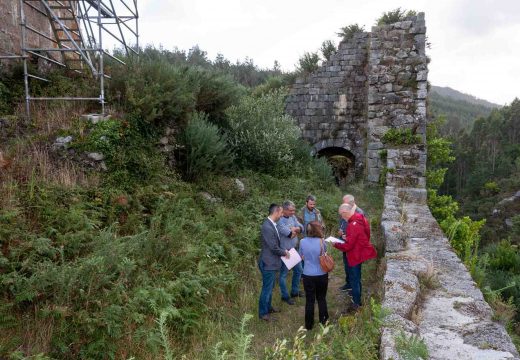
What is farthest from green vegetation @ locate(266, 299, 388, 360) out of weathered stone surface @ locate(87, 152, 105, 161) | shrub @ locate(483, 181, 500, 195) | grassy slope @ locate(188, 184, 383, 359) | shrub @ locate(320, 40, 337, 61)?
shrub @ locate(483, 181, 500, 195)

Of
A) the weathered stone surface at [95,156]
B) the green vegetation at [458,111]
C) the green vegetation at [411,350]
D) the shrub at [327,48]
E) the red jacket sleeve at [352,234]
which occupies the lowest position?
the green vegetation at [411,350]

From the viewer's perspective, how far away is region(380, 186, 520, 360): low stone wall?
8.82 feet

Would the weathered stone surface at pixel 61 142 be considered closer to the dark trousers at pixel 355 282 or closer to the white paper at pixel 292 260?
the white paper at pixel 292 260

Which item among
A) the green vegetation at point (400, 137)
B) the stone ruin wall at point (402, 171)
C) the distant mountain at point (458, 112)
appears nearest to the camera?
the stone ruin wall at point (402, 171)

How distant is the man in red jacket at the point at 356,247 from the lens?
4.82 metres

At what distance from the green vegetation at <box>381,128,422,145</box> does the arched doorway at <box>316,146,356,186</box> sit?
386 centimetres

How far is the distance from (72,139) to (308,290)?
4055mm

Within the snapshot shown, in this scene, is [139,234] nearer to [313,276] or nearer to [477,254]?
[313,276]

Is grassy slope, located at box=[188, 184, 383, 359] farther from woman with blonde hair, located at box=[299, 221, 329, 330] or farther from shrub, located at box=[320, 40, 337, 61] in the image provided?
shrub, located at box=[320, 40, 337, 61]

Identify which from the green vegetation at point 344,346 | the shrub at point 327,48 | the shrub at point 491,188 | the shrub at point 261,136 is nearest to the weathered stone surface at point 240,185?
the shrub at point 261,136

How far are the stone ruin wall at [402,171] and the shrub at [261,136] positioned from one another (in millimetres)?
2234

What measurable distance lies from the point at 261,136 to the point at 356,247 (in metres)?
5.70

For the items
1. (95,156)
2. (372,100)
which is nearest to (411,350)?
(95,156)

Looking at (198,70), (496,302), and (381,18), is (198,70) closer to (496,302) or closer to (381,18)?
(496,302)
